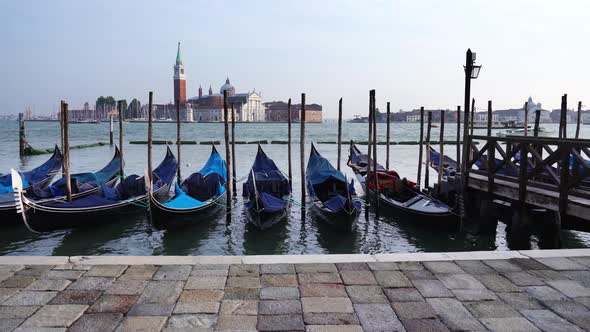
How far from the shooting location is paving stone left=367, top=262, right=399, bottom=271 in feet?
10.5

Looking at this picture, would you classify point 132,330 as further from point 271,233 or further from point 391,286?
point 271,233

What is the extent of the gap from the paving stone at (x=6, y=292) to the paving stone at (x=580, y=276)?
363 centimetres

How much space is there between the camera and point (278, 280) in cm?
295

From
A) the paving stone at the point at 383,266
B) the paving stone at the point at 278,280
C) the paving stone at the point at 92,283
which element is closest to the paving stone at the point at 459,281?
the paving stone at the point at 383,266

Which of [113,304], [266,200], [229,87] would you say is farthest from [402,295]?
[229,87]

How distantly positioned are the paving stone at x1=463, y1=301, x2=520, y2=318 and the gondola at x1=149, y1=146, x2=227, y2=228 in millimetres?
4787

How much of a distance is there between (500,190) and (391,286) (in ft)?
13.3

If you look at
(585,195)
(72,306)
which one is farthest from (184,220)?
(585,195)

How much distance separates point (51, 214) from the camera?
6078 mm

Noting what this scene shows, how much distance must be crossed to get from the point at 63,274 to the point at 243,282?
4.16 ft

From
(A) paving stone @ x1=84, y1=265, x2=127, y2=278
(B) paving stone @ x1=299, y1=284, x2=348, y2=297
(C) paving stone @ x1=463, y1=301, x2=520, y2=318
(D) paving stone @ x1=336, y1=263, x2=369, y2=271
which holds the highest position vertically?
(D) paving stone @ x1=336, y1=263, x2=369, y2=271

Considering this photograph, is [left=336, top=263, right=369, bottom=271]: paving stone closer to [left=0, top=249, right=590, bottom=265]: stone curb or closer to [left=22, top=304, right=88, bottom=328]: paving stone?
[left=0, top=249, right=590, bottom=265]: stone curb

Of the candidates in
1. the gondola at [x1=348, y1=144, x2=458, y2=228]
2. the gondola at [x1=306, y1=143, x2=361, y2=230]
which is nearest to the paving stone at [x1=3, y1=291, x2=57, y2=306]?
the gondola at [x1=306, y1=143, x2=361, y2=230]

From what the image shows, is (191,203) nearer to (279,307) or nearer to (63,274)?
(63,274)
